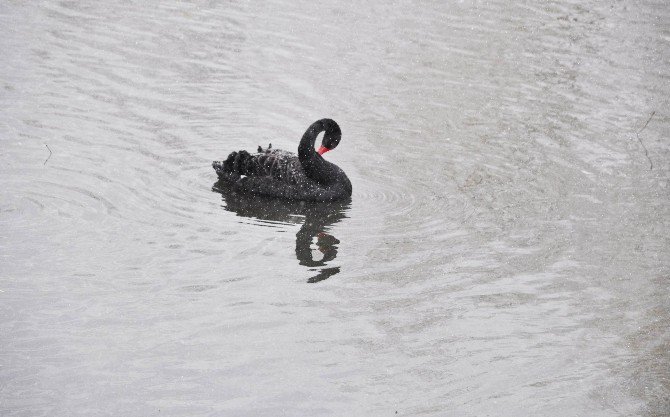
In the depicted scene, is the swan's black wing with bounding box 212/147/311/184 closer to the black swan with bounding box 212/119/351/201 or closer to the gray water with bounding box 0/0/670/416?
the black swan with bounding box 212/119/351/201

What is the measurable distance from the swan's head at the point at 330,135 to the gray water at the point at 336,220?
1.56 ft

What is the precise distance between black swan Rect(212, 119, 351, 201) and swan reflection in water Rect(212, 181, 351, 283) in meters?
0.07

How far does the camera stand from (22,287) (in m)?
6.68

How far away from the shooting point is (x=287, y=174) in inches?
361

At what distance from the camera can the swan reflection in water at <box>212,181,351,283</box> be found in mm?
8017

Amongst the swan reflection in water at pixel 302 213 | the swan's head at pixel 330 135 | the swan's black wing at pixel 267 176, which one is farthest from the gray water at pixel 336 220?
the swan's head at pixel 330 135

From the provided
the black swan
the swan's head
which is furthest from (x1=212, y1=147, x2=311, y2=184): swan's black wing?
the swan's head

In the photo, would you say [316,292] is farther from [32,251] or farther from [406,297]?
[32,251]

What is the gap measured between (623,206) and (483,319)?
2.89m

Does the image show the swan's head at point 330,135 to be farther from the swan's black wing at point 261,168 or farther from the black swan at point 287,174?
the swan's black wing at point 261,168

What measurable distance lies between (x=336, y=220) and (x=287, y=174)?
79 centimetres

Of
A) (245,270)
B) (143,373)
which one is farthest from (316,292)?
(143,373)

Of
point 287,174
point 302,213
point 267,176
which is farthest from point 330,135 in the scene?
point 302,213

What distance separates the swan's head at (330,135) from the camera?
9383 millimetres
